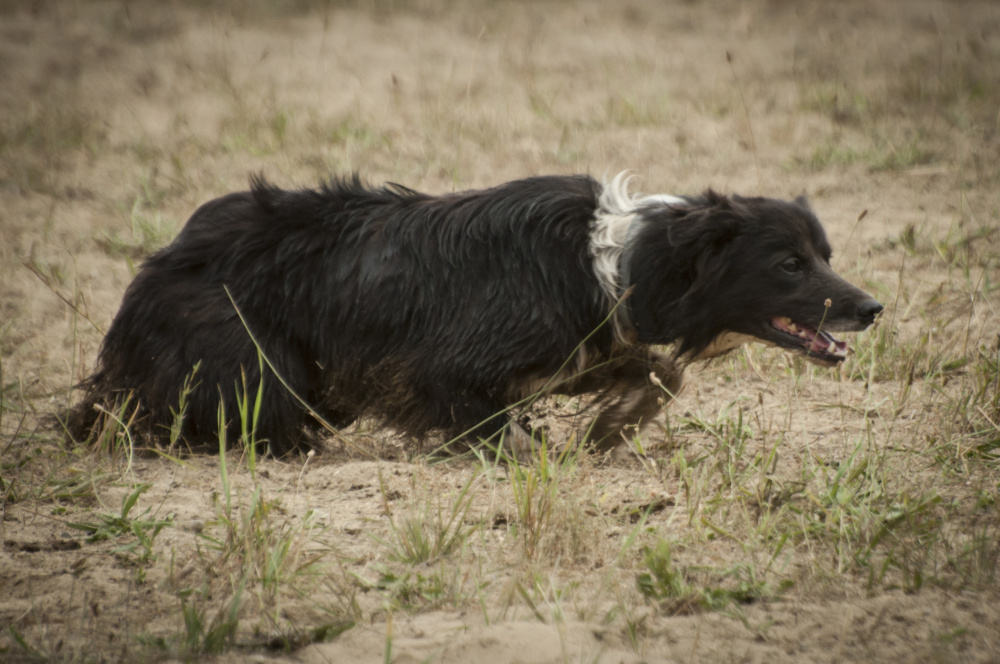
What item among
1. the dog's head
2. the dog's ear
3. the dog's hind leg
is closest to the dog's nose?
the dog's head

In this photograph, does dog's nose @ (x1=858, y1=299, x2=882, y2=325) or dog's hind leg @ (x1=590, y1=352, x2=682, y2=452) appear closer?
dog's nose @ (x1=858, y1=299, x2=882, y2=325)

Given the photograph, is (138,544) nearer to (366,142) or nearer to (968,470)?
(968,470)

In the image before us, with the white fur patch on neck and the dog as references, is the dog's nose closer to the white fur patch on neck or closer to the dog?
the dog

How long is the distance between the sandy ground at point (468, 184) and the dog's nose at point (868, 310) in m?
0.41

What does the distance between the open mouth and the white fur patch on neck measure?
62cm

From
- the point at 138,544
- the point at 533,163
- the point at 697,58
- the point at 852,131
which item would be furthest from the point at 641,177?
the point at 138,544

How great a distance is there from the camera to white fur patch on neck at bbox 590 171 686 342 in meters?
3.82

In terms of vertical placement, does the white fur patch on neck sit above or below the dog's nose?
above

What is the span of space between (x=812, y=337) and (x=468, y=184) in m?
3.42

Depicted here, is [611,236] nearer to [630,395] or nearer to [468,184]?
[630,395]

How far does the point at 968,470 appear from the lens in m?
3.39

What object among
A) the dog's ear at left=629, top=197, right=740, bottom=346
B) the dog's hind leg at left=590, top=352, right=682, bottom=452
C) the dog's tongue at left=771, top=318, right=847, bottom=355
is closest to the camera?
the dog's ear at left=629, top=197, right=740, bottom=346

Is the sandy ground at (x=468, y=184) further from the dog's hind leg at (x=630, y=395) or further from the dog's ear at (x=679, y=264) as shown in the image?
the dog's ear at (x=679, y=264)

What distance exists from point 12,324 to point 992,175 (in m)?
6.05
